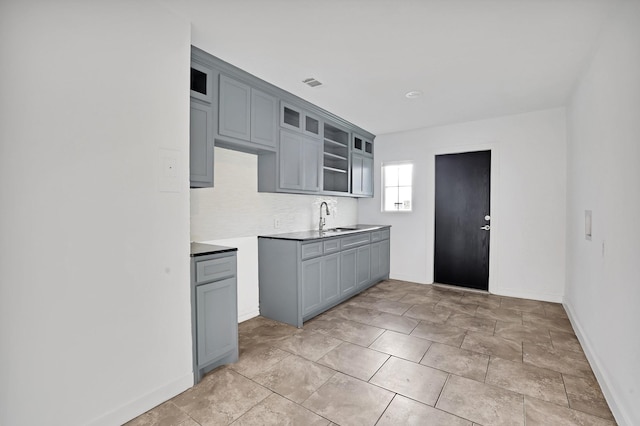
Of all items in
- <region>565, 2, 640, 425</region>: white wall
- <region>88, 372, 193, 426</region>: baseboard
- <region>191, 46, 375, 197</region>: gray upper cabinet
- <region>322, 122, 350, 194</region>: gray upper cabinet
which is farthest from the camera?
<region>322, 122, 350, 194</region>: gray upper cabinet

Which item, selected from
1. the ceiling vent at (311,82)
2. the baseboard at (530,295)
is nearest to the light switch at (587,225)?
the baseboard at (530,295)

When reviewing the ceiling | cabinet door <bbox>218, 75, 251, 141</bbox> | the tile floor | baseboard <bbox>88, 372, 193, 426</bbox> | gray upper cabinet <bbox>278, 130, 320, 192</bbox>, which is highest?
the ceiling

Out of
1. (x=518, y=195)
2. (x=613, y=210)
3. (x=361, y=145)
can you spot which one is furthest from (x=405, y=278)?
(x=613, y=210)

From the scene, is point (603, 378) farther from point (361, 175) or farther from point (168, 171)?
→ point (361, 175)

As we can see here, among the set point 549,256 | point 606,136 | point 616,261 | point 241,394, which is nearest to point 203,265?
point 241,394

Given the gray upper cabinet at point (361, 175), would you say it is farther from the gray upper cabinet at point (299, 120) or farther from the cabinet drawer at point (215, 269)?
the cabinet drawer at point (215, 269)

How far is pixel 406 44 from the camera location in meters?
2.35

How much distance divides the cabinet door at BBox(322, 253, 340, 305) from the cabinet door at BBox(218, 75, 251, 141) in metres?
1.67

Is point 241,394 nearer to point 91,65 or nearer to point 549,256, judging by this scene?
point 91,65

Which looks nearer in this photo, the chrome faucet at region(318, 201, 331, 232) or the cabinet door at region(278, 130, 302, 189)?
the cabinet door at region(278, 130, 302, 189)

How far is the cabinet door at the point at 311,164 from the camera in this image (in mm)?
3688

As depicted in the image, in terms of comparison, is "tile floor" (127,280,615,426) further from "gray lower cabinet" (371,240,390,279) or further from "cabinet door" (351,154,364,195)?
"cabinet door" (351,154,364,195)

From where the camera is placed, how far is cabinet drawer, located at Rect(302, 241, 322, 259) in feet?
10.5

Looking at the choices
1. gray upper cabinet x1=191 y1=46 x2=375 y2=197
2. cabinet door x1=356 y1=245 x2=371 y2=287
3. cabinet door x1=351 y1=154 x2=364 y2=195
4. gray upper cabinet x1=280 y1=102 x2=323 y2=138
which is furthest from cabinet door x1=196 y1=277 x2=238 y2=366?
cabinet door x1=351 y1=154 x2=364 y2=195
